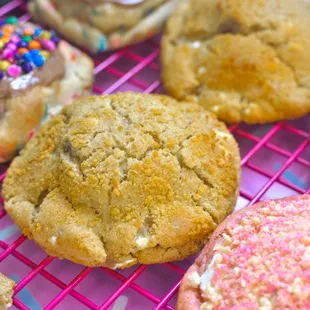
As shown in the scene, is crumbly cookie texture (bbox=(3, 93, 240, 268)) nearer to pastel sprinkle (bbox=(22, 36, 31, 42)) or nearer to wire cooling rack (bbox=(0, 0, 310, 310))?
wire cooling rack (bbox=(0, 0, 310, 310))

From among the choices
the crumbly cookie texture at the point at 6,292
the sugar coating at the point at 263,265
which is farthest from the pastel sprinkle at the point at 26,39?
the sugar coating at the point at 263,265

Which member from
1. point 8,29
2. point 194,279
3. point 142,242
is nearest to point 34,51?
point 8,29

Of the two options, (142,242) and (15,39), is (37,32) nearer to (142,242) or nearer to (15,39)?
(15,39)

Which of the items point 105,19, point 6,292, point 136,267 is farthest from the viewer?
point 105,19

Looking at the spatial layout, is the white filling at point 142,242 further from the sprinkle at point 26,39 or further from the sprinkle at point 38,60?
the sprinkle at point 26,39

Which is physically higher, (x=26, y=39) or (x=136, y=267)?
(x=26, y=39)

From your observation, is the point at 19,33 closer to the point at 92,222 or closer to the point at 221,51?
the point at 221,51
